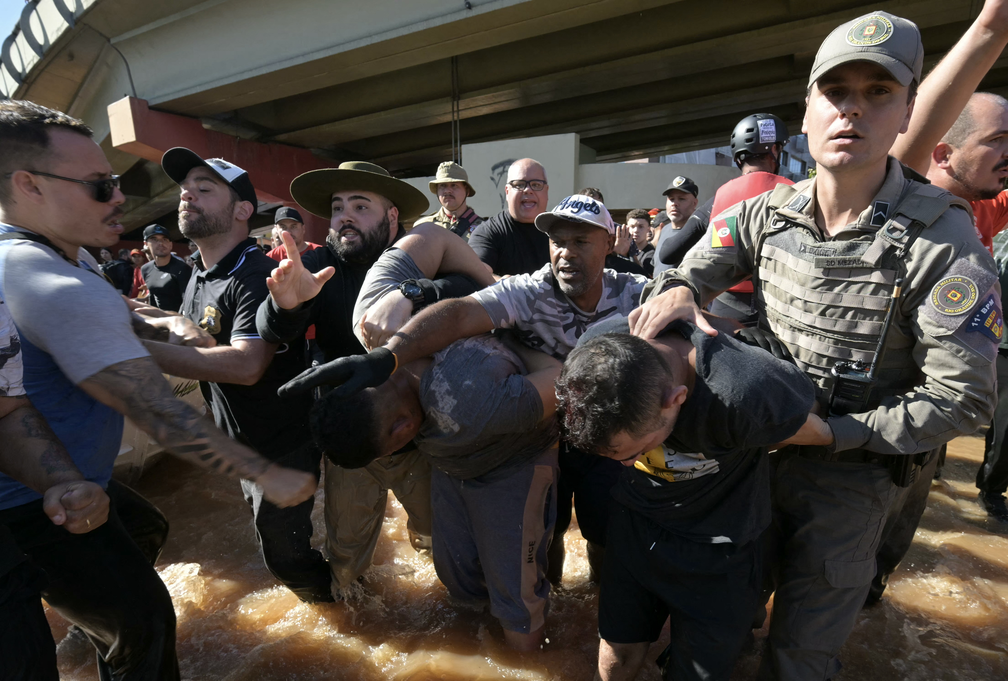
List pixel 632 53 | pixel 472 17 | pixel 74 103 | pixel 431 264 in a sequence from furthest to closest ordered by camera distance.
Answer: pixel 74 103 < pixel 632 53 < pixel 472 17 < pixel 431 264

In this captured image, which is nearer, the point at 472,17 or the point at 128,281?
the point at 472,17

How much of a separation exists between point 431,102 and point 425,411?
8742 mm

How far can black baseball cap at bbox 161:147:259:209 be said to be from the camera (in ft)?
9.01

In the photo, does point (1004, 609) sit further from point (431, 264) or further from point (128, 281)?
point (128, 281)

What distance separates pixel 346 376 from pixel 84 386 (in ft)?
2.41

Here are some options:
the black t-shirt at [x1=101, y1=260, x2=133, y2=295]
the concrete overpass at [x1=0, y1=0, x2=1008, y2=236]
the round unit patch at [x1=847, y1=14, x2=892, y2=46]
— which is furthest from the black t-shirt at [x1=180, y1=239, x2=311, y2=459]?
the black t-shirt at [x1=101, y1=260, x2=133, y2=295]

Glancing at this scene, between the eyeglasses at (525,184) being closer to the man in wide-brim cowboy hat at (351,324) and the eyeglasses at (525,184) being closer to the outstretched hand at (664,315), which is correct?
the man in wide-brim cowboy hat at (351,324)

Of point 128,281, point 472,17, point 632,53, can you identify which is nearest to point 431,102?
point 472,17

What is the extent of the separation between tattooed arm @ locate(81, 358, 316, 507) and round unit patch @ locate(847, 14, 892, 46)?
2.06 metres

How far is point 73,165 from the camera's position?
6.08 ft

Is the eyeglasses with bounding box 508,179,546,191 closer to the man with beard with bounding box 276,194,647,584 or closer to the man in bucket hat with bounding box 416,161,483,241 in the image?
the man with beard with bounding box 276,194,647,584

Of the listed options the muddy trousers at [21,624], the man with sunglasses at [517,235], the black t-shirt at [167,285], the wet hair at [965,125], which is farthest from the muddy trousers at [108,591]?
the black t-shirt at [167,285]

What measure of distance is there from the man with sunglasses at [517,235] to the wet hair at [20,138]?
2342 mm

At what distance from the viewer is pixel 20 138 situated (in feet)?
5.81
